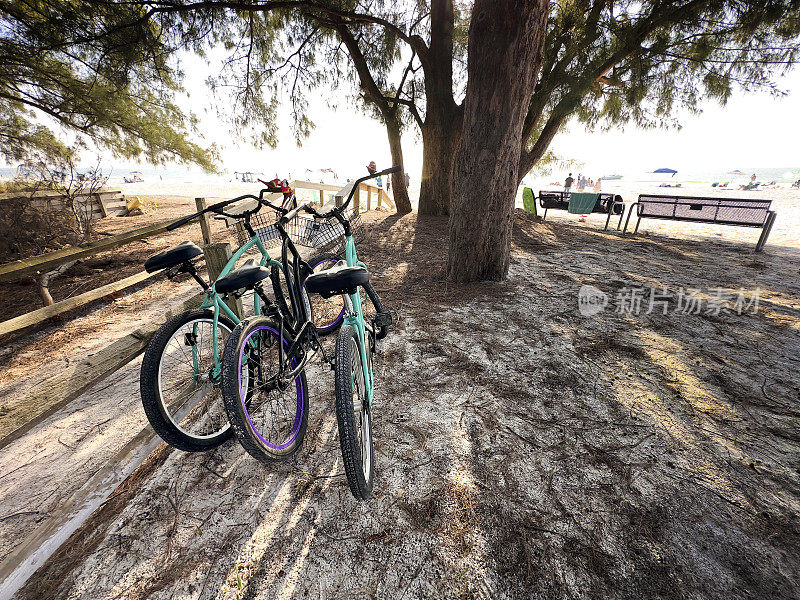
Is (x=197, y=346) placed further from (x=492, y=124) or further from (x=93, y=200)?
(x=93, y=200)

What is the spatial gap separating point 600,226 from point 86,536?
1241 cm

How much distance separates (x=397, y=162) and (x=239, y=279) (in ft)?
33.4

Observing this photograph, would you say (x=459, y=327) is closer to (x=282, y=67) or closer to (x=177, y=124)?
(x=282, y=67)

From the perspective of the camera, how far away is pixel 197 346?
215 centimetres

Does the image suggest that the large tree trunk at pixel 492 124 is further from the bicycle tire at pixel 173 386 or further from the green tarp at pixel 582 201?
the green tarp at pixel 582 201

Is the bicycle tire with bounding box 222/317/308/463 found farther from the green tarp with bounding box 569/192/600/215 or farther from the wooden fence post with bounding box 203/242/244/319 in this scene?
the green tarp with bounding box 569/192/600/215

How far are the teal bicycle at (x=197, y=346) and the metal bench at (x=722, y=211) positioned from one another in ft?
30.3

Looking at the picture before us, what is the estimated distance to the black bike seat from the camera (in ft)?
6.05

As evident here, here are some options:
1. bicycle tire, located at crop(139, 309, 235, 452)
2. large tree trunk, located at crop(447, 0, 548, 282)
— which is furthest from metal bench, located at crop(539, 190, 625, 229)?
bicycle tire, located at crop(139, 309, 235, 452)

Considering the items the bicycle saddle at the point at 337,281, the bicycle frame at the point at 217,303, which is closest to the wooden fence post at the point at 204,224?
the bicycle frame at the point at 217,303

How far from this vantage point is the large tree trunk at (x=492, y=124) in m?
3.97

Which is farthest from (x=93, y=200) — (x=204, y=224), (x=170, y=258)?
(x=170, y=258)

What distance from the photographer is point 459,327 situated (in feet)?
12.5

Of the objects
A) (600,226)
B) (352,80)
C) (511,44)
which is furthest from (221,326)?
(600,226)
